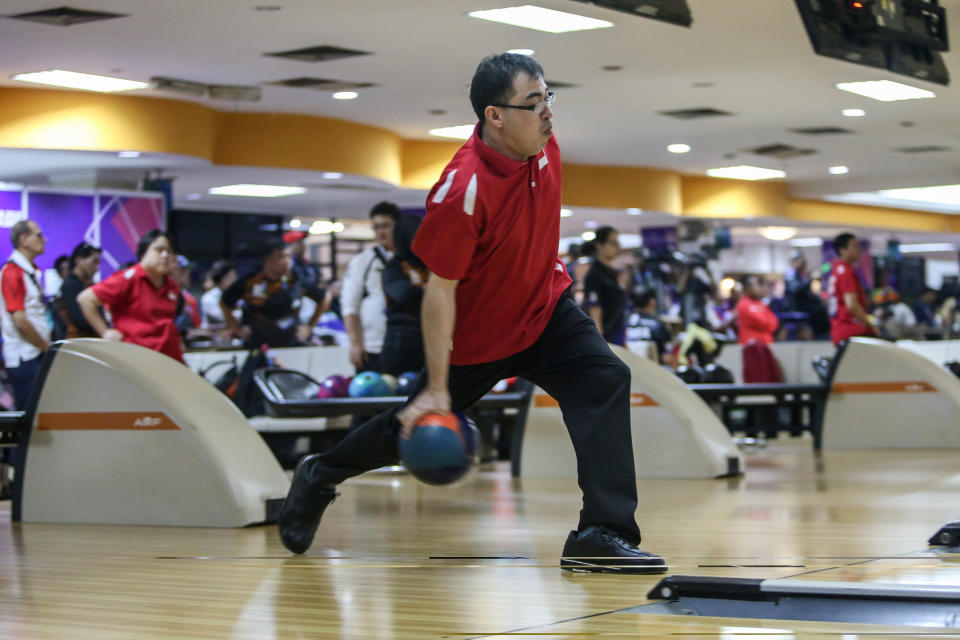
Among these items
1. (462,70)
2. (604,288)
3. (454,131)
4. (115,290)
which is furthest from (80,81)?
(604,288)

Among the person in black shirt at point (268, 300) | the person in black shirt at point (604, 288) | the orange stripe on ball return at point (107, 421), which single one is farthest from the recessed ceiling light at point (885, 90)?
the orange stripe on ball return at point (107, 421)

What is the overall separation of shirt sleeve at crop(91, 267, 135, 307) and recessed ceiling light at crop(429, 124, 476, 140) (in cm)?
956

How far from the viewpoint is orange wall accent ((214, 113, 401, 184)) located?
1492 cm

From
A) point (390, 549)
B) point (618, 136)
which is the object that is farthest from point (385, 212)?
point (618, 136)

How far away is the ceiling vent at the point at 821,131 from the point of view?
16.4 meters

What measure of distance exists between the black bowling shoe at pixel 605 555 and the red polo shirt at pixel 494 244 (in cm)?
51

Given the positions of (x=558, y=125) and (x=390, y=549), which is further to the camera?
(x=558, y=125)

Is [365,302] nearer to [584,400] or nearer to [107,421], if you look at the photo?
[107,421]

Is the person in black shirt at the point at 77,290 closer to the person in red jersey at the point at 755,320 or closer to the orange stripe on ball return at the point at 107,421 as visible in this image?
the orange stripe on ball return at the point at 107,421

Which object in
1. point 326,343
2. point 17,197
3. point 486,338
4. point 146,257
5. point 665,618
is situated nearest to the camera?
point 665,618

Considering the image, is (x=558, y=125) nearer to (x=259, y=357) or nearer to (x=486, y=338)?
(x=259, y=357)

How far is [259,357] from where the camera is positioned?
31.3 feet

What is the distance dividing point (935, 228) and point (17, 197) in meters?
18.0

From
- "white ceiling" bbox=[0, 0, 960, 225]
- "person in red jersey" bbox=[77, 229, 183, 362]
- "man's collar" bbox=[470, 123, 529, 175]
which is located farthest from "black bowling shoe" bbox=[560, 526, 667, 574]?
"white ceiling" bbox=[0, 0, 960, 225]
